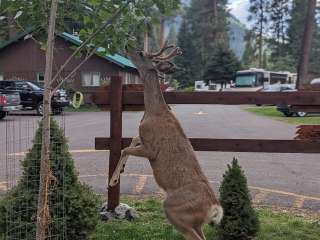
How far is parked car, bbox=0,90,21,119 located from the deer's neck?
2037 cm

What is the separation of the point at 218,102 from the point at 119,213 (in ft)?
5.76

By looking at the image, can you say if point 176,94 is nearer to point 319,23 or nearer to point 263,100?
point 263,100

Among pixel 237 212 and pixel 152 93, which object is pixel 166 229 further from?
pixel 152 93

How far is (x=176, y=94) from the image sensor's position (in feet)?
20.3

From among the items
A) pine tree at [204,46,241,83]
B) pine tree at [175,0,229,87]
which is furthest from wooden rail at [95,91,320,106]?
pine tree at [175,0,229,87]

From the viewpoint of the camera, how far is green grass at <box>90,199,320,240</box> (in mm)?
5777

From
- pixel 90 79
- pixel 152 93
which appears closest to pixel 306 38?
pixel 90 79

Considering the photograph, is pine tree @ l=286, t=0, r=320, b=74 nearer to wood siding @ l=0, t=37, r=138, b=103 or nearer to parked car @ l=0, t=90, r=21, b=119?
wood siding @ l=0, t=37, r=138, b=103

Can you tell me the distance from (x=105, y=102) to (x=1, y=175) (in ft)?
13.2

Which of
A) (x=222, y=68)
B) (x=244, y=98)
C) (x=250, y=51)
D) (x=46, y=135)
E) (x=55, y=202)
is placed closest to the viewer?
(x=46, y=135)

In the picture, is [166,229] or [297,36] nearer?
[166,229]

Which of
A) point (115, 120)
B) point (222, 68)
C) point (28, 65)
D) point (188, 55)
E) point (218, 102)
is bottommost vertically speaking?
point (115, 120)

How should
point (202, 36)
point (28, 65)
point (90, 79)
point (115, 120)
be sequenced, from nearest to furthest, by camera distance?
point (115, 120), point (28, 65), point (90, 79), point (202, 36)

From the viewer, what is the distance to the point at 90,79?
1515 inches
